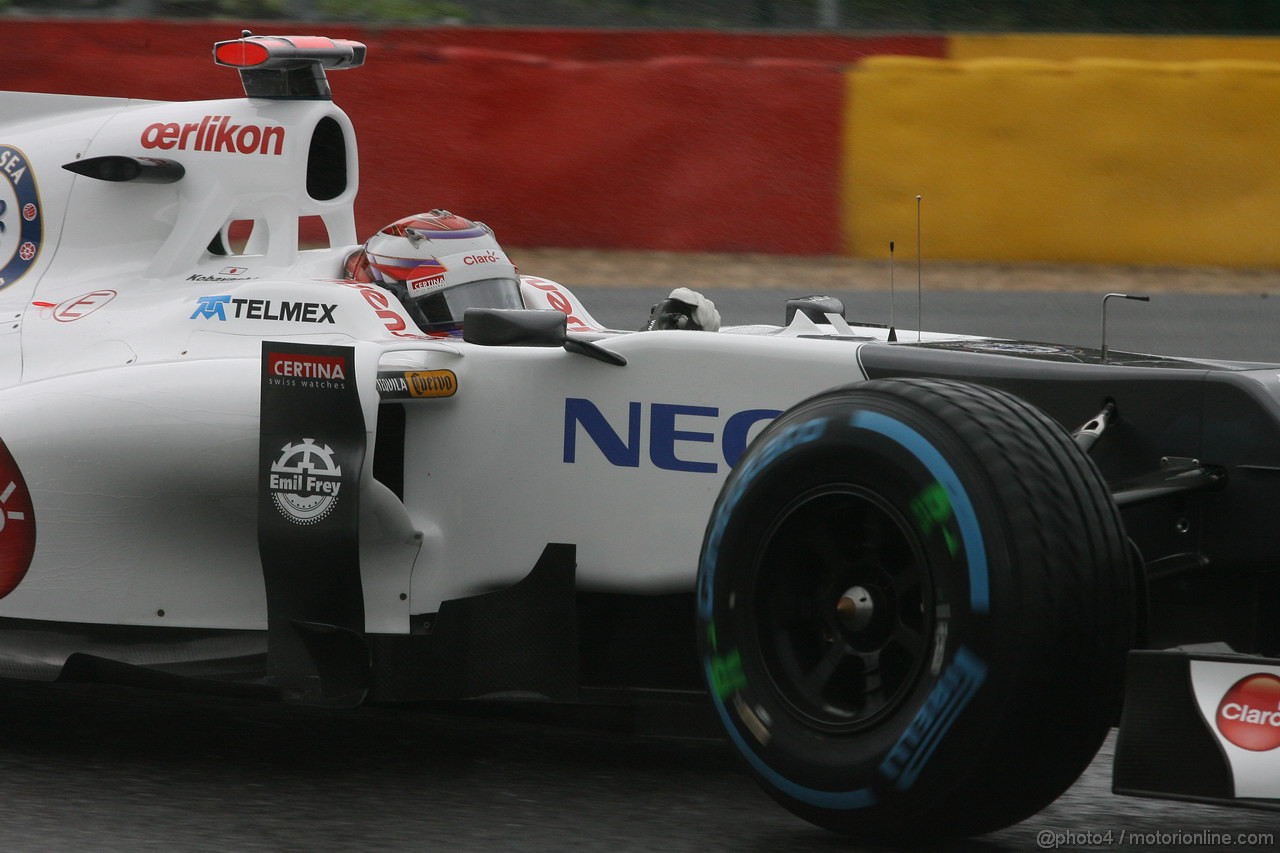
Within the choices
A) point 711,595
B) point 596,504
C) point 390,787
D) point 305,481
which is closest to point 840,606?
point 711,595

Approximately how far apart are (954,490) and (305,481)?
65.0 inches

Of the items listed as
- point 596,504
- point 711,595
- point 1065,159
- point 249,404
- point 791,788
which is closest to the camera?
point 791,788

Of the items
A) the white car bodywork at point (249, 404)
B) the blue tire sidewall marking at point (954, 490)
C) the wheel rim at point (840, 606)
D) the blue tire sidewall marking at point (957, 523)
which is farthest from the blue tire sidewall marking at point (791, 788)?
the white car bodywork at point (249, 404)

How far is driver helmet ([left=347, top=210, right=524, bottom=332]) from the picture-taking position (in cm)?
510

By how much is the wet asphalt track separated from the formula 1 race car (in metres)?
0.21

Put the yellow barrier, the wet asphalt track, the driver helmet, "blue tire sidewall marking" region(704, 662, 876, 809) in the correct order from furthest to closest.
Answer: the yellow barrier
the driver helmet
the wet asphalt track
"blue tire sidewall marking" region(704, 662, 876, 809)

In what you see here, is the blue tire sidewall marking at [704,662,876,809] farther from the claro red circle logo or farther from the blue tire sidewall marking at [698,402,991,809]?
the claro red circle logo

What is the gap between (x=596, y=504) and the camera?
4.09 m

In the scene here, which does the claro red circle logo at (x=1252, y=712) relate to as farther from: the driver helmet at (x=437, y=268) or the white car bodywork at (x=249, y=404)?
the driver helmet at (x=437, y=268)

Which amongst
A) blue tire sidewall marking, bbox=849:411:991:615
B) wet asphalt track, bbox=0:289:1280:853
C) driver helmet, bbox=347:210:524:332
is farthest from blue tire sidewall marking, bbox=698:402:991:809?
driver helmet, bbox=347:210:524:332

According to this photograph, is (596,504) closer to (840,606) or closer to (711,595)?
(711,595)

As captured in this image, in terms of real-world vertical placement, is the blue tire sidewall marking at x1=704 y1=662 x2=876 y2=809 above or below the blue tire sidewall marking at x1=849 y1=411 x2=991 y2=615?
below

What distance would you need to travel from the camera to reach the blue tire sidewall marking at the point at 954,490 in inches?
123

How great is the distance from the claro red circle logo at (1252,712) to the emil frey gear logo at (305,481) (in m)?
2.01
